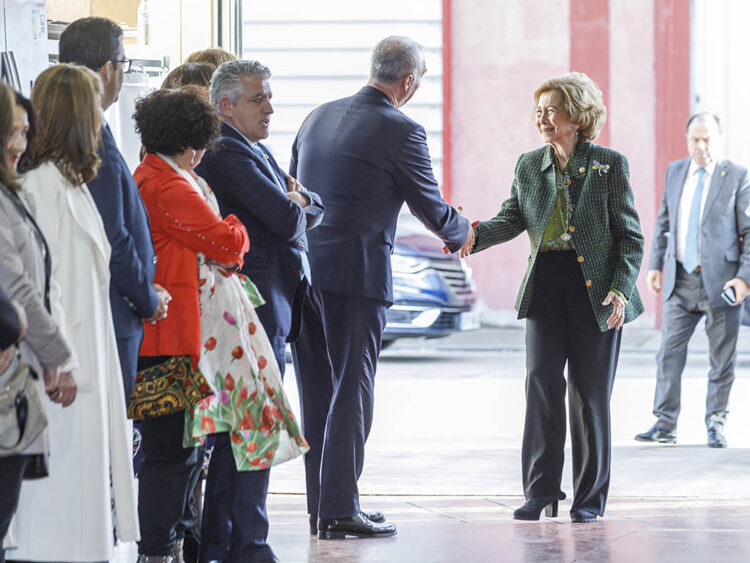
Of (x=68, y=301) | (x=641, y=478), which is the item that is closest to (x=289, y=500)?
(x=641, y=478)

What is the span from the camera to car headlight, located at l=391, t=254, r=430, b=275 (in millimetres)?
11125

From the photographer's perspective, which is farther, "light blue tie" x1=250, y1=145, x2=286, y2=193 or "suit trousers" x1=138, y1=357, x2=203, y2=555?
"light blue tie" x1=250, y1=145, x2=286, y2=193

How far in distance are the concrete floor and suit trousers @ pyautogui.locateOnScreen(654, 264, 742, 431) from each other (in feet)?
0.68

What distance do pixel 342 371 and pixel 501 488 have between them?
139 centimetres

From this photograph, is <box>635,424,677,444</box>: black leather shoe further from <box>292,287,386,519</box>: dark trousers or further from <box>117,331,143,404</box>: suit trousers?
<box>117,331,143,404</box>: suit trousers

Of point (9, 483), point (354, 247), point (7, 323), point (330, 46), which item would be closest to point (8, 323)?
point (7, 323)

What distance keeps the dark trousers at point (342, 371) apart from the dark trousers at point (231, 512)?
0.63 metres

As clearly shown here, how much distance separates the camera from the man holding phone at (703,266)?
6.82 meters

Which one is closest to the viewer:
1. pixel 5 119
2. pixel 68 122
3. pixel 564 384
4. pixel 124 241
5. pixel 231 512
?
pixel 5 119

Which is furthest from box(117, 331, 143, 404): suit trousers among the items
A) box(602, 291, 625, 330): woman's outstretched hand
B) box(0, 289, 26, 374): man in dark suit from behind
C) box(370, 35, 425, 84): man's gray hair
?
box(602, 291, 625, 330): woman's outstretched hand

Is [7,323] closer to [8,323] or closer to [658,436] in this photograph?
[8,323]

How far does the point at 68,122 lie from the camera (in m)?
3.23

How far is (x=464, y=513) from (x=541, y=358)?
675mm

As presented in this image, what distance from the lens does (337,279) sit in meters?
4.54
